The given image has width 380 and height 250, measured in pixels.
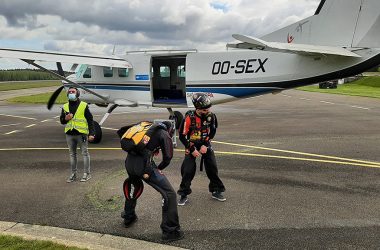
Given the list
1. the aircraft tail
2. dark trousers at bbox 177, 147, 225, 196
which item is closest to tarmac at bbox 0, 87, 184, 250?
dark trousers at bbox 177, 147, 225, 196

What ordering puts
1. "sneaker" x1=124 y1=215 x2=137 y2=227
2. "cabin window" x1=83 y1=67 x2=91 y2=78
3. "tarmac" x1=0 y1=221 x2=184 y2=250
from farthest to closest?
"cabin window" x1=83 y1=67 x2=91 y2=78, "sneaker" x1=124 y1=215 x2=137 y2=227, "tarmac" x1=0 y1=221 x2=184 y2=250

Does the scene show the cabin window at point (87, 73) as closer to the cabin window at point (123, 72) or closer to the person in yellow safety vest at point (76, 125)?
the cabin window at point (123, 72)

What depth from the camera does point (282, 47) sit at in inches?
360

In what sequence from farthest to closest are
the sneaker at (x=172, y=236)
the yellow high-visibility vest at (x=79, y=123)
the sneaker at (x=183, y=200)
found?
the yellow high-visibility vest at (x=79, y=123)
the sneaker at (x=183, y=200)
the sneaker at (x=172, y=236)

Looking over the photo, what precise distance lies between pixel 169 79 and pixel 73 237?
10811 mm

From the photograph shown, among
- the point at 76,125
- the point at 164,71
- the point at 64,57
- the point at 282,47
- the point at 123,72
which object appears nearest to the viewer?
the point at 76,125

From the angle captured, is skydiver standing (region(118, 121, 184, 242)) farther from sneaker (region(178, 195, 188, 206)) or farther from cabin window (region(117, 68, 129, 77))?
cabin window (region(117, 68, 129, 77))

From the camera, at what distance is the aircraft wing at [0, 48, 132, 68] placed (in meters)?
12.4

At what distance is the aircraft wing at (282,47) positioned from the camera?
320 inches

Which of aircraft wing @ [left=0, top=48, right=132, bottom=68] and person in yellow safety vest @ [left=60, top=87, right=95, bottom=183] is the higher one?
aircraft wing @ [left=0, top=48, right=132, bottom=68]

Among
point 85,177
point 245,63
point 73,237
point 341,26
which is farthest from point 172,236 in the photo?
point 341,26

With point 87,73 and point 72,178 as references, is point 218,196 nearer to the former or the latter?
point 72,178

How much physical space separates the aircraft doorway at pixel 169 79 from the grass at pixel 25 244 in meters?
9.78

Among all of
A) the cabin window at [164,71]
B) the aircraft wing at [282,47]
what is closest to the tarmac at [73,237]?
the aircraft wing at [282,47]
